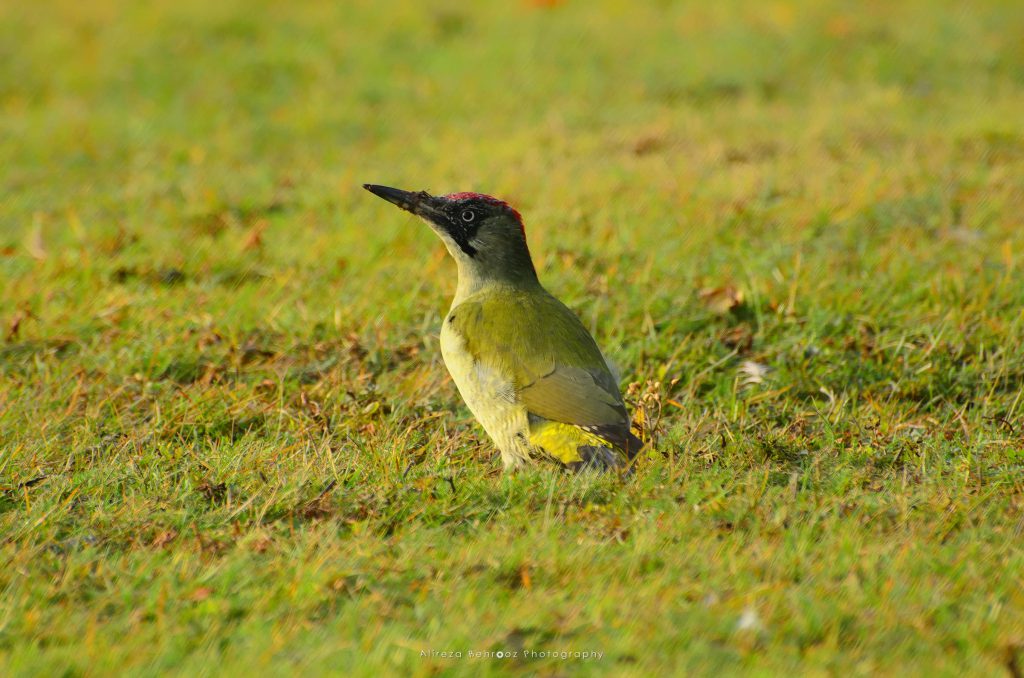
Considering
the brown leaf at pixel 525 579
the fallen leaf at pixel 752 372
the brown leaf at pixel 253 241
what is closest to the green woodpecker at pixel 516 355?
the brown leaf at pixel 525 579

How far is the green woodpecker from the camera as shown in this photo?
3932 mm

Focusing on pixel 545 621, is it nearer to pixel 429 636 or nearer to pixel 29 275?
pixel 429 636

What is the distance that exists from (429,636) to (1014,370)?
3034 mm

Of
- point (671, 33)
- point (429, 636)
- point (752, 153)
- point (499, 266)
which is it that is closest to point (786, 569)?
point (429, 636)

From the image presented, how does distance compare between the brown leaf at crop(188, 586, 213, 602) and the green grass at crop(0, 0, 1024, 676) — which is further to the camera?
the brown leaf at crop(188, 586, 213, 602)

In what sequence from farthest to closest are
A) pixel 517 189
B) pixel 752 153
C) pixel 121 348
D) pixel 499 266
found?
pixel 752 153 < pixel 517 189 < pixel 121 348 < pixel 499 266

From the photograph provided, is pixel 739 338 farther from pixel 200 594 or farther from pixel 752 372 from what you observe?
pixel 200 594

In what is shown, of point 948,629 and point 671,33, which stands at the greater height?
point 671,33

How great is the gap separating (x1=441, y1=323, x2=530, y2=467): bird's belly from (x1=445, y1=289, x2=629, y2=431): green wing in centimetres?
3

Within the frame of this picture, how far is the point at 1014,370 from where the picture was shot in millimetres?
4836

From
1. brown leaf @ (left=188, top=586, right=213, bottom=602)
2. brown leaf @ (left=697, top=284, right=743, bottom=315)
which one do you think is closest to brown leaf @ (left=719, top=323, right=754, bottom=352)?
brown leaf @ (left=697, top=284, right=743, bottom=315)

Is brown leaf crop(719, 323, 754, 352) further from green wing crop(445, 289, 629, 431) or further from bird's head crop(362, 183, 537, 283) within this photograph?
bird's head crop(362, 183, 537, 283)

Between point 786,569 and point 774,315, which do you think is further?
point 774,315

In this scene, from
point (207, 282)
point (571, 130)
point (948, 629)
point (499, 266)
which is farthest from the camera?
point (571, 130)
